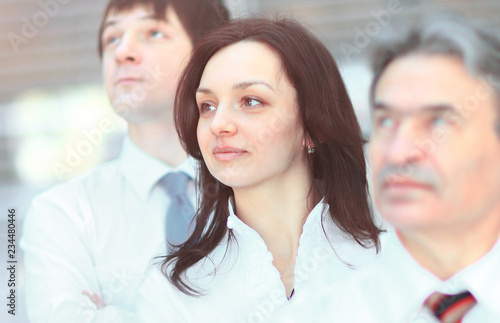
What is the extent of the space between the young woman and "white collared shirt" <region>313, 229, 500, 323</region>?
82mm

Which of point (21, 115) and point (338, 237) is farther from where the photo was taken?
point (21, 115)

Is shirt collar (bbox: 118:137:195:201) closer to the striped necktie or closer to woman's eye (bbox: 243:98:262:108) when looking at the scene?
the striped necktie

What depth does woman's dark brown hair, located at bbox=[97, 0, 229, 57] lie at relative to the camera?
5.70 ft

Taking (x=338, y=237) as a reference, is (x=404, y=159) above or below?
above

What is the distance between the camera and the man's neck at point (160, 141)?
1752mm

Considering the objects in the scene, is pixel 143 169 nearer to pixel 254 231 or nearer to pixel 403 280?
pixel 254 231

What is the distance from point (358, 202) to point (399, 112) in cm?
35

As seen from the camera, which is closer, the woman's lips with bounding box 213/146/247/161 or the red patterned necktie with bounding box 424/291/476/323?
the red patterned necktie with bounding box 424/291/476/323

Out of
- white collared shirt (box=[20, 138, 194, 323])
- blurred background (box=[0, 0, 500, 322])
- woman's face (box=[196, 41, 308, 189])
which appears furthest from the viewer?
blurred background (box=[0, 0, 500, 322])

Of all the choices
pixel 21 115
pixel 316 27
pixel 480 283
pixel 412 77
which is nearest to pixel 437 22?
pixel 412 77

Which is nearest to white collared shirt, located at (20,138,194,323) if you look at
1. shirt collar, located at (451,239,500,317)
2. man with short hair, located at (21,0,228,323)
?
man with short hair, located at (21,0,228,323)

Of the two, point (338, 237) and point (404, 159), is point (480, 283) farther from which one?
point (338, 237)

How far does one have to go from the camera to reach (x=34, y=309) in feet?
5.27

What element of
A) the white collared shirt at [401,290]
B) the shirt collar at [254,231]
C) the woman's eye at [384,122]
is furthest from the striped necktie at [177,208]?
the woman's eye at [384,122]
